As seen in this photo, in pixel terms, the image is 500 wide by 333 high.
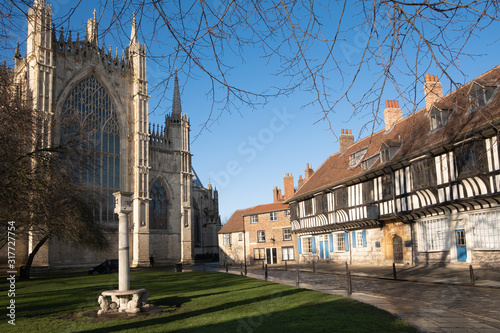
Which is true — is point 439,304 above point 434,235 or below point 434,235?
below

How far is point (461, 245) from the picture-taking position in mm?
19547

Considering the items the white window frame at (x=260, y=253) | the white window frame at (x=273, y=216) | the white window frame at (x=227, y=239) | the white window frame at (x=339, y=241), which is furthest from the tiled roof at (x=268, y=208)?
the white window frame at (x=339, y=241)

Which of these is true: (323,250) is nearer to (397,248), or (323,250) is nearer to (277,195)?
(397,248)

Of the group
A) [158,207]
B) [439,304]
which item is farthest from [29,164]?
[158,207]

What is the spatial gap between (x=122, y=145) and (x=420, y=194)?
30910mm

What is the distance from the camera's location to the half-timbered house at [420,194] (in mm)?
17469

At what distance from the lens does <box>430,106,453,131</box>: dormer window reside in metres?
21.1

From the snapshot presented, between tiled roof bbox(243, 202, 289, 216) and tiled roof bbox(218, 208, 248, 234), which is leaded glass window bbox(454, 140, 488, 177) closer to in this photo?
tiled roof bbox(243, 202, 289, 216)

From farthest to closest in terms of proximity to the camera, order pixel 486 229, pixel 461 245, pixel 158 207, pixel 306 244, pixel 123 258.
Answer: pixel 158 207, pixel 306 244, pixel 461 245, pixel 486 229, pixel 123 258

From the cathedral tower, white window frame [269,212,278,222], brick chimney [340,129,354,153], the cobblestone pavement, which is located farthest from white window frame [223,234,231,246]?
the cobblestone pavement

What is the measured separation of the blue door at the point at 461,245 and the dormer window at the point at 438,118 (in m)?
5.41

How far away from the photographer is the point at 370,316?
27.9ft

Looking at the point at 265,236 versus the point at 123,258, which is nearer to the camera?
the point at 123,258

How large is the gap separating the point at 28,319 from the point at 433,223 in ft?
61.2
